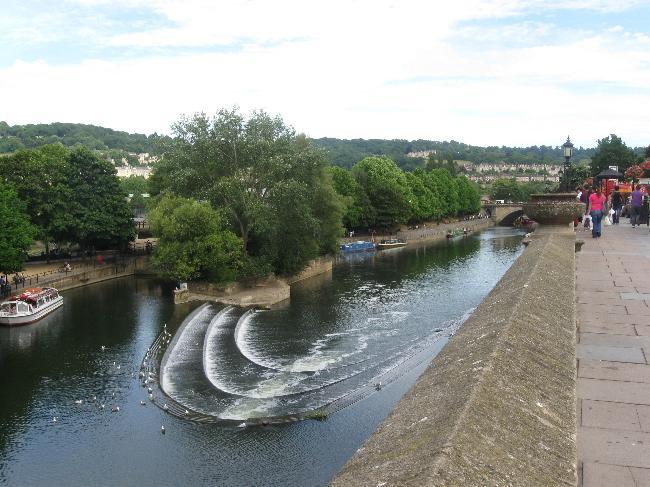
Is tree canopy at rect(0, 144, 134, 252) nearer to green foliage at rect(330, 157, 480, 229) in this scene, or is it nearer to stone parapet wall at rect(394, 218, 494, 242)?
green foliage at rect(330, 157, 480, 229)

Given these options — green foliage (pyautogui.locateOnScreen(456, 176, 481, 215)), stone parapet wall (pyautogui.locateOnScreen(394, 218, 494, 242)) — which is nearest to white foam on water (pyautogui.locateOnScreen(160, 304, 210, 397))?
stone parapet wall (pyautogui.locateOnScreen(394, 218, 494, 242))

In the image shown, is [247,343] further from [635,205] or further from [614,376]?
[614,376]

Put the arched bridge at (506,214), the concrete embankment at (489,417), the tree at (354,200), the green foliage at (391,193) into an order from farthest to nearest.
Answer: the arched bridge at (506,214)
the green foliage at (391,193)
the tree at (354,200)
the concrete embankment at (489,417)

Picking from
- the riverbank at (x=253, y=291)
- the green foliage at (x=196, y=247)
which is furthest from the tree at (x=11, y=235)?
the riverbank at (x=253, y=291)

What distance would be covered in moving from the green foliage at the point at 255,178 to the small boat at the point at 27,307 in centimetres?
1437

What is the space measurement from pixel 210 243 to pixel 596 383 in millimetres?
41807

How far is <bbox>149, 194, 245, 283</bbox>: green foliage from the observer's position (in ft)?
158

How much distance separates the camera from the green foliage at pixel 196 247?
4816 cm

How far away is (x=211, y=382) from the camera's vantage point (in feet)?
90.0

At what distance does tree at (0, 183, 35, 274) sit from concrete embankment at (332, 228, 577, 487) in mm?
42520

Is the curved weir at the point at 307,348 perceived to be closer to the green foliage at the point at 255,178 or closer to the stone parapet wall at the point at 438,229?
the green foliage at the point at 255,178

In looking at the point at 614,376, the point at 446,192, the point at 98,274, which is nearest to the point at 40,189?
the point at 98,274

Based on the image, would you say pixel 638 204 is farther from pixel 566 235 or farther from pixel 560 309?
pixel 560 309

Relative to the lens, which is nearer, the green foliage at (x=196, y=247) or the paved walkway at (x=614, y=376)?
the paved walkway at (x=614, y=376)
